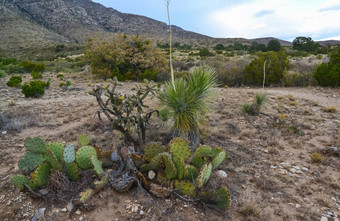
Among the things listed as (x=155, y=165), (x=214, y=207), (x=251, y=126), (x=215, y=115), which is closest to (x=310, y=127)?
(x=251, y=126)

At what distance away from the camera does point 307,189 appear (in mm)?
3312

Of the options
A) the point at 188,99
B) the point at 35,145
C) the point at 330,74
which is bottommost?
the point at 35,145

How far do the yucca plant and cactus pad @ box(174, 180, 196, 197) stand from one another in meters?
1.51

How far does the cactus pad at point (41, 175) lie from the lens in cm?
277

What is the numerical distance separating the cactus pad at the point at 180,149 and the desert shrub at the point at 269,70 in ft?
30.2

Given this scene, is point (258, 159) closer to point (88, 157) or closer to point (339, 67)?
point (88, 157)

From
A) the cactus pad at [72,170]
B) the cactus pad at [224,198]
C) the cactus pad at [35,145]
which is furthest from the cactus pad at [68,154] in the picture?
the cactus pad at [224,198]

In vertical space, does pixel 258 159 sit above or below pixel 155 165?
below

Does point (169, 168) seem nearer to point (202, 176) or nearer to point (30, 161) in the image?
point (202, 176)

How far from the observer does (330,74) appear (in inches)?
387

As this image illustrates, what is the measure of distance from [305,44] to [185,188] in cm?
3094

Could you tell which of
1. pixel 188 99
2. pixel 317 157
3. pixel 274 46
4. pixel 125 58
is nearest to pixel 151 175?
pixel 188 99

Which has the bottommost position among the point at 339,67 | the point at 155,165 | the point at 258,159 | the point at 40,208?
the point at 258,159

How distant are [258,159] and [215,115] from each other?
2716 millimetres
